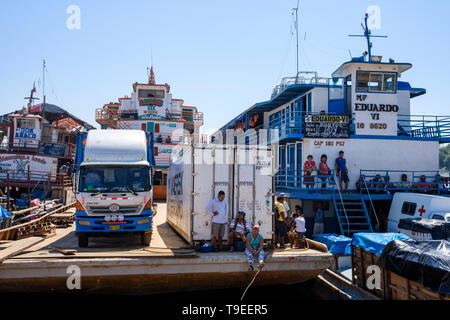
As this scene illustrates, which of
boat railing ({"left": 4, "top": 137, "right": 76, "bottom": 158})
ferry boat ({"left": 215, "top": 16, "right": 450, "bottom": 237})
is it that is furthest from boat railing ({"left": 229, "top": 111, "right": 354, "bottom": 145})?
boat railing ({"left": 4, "top": 137, "right": 76, "bottom": 158})

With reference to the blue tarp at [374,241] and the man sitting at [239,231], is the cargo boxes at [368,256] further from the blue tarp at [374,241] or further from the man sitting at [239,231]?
the man sitting at [239,231]

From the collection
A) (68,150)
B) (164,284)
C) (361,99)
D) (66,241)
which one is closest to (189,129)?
(68,150)

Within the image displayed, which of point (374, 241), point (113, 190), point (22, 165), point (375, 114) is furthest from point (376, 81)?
point (22, 165)

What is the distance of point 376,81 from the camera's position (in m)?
17.5

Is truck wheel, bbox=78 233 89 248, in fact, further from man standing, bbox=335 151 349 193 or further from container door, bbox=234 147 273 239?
man standing, bbox=335 151 349 193

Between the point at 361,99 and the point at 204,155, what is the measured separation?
37.1 ft

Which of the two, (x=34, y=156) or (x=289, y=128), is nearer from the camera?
(x=289, y=128)

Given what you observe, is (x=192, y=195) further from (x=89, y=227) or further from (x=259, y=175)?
(x=89, y=227)

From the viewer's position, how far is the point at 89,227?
30.4 feet

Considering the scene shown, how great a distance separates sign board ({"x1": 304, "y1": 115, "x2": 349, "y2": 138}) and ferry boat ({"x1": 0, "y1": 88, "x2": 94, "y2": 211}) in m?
18.8

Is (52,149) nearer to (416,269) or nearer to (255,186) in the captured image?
(255,186)

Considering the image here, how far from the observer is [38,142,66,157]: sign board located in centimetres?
3362

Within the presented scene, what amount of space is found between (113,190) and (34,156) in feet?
88.7

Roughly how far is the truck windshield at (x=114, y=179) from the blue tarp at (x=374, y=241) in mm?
5673
